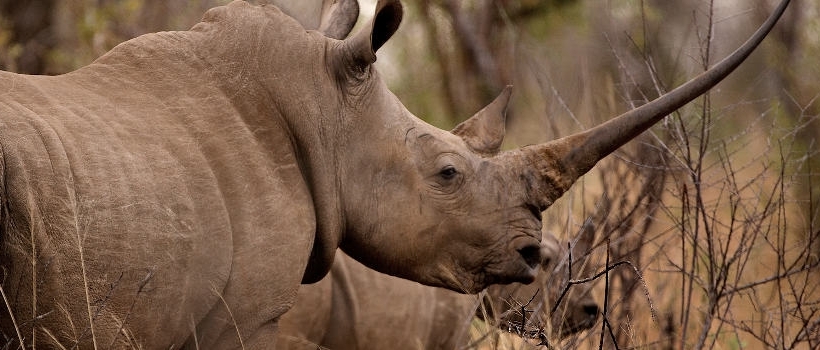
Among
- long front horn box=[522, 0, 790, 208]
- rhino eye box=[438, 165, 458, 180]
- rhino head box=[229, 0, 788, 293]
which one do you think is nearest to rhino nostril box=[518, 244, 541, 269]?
rhino head box=[229, 0, 788, 293]

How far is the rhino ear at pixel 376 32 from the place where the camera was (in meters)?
4.54

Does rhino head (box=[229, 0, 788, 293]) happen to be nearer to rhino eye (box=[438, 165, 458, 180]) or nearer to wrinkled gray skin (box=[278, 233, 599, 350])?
rhino eye (box=[438, 165, 458, 180])

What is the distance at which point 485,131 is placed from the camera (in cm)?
498

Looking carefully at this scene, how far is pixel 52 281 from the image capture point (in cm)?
363

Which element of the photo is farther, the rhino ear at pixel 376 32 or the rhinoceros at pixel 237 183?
the rhino ear at pixel 376 32

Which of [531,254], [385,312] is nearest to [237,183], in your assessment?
[531,254]

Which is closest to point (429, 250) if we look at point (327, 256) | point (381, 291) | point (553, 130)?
point (327, 256)

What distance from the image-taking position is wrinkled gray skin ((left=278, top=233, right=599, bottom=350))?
6168 mm

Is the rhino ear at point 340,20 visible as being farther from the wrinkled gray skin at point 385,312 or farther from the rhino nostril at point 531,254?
the wrinkled gray skin at point 385,312

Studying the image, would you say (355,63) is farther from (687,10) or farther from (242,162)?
(687,10)

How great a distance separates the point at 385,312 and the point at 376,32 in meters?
2.25

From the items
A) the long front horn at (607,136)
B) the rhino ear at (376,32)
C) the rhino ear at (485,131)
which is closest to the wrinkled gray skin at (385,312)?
the rhino ear at (485,131)

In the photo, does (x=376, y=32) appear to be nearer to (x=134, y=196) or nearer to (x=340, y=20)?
(x=340, y=20)

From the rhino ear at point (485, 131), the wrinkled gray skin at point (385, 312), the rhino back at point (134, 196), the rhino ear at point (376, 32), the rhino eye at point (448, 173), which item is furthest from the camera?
the wrinkled gray skin at point (385, 312)
